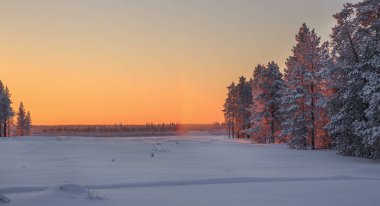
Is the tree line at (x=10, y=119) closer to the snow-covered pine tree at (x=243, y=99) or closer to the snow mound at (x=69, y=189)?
the snow-covered pine tree at (x=243, y=99)

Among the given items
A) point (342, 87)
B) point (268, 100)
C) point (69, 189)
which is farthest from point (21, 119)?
point (69, 189)

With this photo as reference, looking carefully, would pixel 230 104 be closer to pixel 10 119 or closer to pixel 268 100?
pixel 268 100

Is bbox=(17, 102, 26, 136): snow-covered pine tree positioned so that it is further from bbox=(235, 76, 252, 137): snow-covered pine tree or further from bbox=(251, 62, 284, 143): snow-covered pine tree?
bbox=(251, 62, 284, 143): snow-covered pine tree

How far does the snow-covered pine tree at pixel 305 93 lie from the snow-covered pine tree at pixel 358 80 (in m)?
8.01

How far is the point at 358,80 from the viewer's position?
27344 mm

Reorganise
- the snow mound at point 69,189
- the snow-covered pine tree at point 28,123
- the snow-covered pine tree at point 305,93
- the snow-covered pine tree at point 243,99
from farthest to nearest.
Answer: the snow-covered pine tree at point 28,123 < the snow-covered pine tree at point 243,99 < the snow-covered pine tree at point 305,93 < the snow mound at point 69,189

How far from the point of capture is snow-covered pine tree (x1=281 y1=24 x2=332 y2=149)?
39.4 meters

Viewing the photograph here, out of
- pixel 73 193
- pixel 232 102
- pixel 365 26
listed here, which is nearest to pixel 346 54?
pixel 365 26

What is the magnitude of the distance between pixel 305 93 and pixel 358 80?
41.9 ft

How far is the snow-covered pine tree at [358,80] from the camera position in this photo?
24500 mm

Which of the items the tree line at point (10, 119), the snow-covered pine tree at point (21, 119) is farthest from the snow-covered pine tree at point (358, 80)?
the snow-covered pine tree at point (21, 119)

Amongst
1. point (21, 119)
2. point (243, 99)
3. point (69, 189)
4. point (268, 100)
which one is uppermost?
point (243, 99)

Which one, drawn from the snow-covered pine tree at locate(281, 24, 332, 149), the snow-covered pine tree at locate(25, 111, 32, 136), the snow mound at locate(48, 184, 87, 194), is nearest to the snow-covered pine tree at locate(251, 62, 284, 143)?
the snow-covered pine tree at locate(281, 24, 332, 149)

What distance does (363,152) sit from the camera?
28656 millimetres
